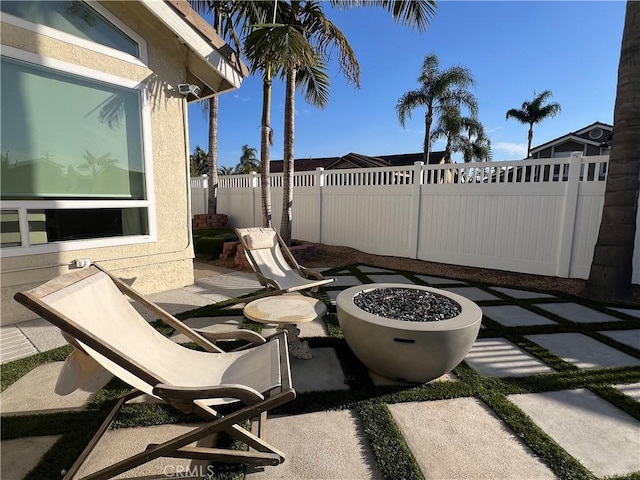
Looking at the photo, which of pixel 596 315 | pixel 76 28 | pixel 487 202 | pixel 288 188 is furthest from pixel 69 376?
pixel 487 202

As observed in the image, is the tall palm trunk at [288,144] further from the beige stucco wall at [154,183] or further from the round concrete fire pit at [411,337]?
the round concrete fire pit at [411,337]

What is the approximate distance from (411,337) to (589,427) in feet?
4.42

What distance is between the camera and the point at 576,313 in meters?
4.36

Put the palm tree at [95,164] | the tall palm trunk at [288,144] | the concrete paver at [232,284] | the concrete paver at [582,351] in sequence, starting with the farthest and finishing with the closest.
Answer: the tall palm trunk at [288,144], the concrete paver at [232,284], the palm tree at [95,164], the concrete paver at [582,351]

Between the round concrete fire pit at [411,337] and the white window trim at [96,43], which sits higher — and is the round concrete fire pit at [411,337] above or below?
below

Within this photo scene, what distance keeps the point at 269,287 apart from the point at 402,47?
23.7 feet

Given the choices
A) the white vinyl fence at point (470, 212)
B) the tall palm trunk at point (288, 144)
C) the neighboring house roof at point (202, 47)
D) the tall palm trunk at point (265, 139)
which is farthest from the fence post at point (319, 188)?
the neighboring house roof at point (202, 47)

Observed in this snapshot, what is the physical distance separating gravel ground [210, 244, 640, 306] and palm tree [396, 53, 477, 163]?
14.9m

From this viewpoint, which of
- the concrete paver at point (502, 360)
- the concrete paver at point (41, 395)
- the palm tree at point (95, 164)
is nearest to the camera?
the concrete paver at point (41, 395)

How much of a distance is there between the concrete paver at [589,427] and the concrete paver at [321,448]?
1.31m

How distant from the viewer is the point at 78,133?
4.16 metres

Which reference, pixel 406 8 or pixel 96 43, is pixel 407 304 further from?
pixel 406 8

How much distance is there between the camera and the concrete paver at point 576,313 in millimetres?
4137

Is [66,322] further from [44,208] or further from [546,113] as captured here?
[546,113]
